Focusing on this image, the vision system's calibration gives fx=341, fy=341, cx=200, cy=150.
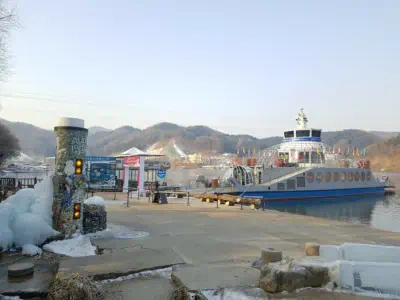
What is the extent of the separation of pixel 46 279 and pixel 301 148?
40652mm

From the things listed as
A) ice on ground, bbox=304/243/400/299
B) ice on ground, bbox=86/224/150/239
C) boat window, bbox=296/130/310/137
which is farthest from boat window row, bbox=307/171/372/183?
ice on ground, bbox=304/243/400/299

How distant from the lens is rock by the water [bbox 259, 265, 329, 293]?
439 centimetres

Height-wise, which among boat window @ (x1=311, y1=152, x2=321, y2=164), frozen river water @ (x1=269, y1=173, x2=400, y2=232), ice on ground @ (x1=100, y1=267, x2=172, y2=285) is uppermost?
boat window @ (x1=311, y1=152, x2=321, y2=164)

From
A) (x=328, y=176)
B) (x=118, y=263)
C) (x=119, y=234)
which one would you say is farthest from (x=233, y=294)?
(x=328, y=176)

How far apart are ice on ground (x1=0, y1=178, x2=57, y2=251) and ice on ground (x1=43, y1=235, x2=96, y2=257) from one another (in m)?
0.33

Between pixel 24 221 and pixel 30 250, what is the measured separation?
0.67 meters

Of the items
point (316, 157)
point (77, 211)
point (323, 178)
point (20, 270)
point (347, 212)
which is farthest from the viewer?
point (316, 157)

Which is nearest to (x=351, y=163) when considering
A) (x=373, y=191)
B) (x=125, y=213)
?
(x=373, y=191)

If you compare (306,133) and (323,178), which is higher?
(306,133)

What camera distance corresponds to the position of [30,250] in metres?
6.41

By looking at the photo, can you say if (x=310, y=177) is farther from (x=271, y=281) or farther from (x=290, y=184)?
(x=271, y=281)

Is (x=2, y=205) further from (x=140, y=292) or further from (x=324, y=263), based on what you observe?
(x=324, y=263)

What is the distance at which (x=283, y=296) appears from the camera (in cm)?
426

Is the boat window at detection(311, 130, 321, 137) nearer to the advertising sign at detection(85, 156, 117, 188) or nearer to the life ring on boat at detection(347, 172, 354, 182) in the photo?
the life ring on boat at detection(347, 172, 354, 182)
